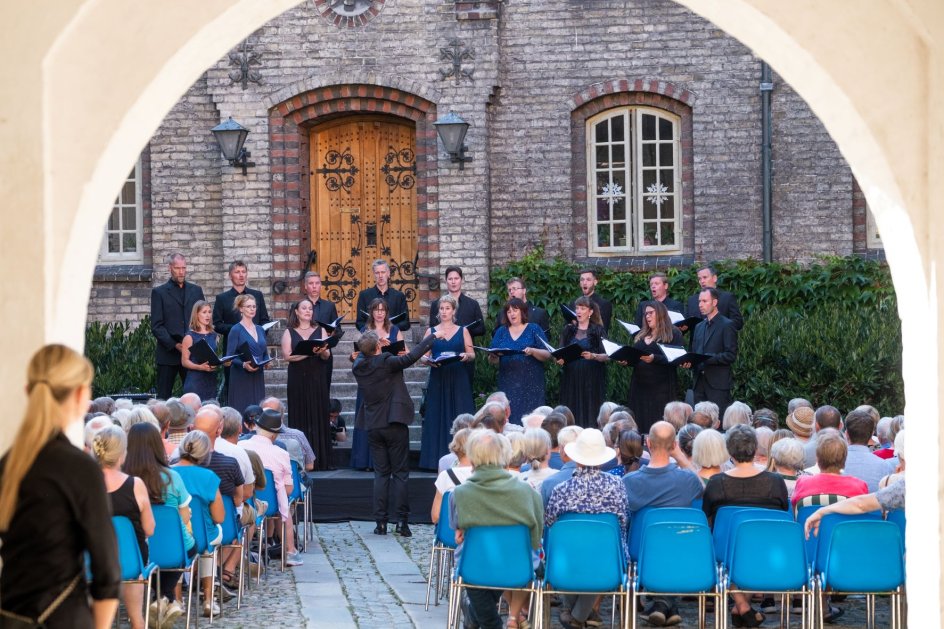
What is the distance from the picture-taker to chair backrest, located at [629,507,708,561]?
7.55 meters

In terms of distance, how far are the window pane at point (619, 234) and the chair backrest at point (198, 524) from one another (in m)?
9.34

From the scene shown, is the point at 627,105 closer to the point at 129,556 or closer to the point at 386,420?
the point at 386,420

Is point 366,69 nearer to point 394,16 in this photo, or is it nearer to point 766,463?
point 394,16

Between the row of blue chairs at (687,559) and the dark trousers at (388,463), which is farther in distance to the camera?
the dark trousers at (388,463)

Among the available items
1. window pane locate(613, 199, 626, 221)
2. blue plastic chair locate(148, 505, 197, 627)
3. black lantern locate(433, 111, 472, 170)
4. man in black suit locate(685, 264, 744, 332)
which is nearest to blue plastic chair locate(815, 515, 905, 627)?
blue plastic chair locate(148, 505, 197, 627)

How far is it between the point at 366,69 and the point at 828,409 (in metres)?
→ 8.25

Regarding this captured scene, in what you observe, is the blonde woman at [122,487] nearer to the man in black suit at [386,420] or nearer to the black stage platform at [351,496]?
Answer: the man in black suit at [386,420]

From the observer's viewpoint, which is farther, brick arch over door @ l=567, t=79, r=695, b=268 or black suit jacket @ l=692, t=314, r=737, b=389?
brick arch over door @ l=567, t=79, r=695, b=268

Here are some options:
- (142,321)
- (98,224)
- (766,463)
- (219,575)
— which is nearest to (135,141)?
(98,224)

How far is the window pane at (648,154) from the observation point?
16.9m

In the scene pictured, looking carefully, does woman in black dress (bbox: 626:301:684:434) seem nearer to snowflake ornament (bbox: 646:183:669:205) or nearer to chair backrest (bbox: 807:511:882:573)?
snowflake ornament (bbox: 646:183:669:205)

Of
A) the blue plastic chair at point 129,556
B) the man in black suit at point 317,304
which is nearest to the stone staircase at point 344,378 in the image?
the man in black suit at point 317,304

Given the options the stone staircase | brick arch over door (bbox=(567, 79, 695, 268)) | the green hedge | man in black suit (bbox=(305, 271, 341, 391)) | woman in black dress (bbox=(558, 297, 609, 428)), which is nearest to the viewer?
woman in black dress (bbox=(558, 297, 609, 428))

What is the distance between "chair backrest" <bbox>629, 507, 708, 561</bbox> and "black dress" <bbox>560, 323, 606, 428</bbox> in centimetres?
533
